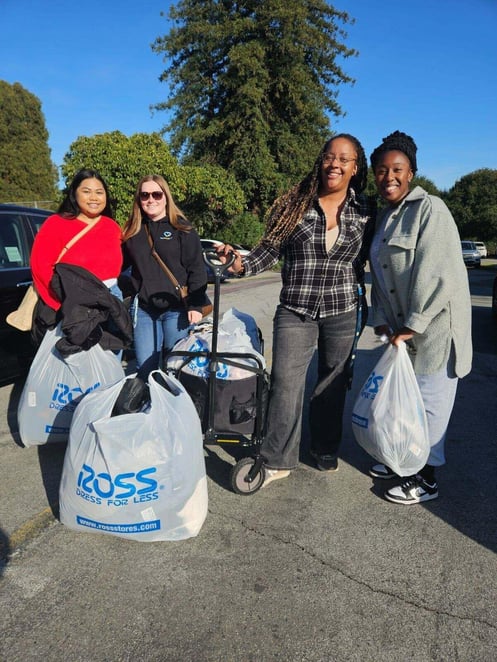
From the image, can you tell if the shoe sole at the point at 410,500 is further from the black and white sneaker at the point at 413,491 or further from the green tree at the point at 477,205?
the green tree at the point at 477,205

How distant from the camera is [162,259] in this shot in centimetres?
311

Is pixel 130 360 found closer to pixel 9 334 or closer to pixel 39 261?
pixel 9 334

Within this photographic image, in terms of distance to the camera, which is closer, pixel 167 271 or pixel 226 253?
pixel 226 253

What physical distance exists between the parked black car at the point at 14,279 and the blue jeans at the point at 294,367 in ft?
7.65

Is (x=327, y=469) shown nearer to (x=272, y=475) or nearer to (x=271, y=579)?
(x=272, y=475)

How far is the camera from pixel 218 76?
2481cm

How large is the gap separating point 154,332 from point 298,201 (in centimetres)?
124

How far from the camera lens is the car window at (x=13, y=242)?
4.12m

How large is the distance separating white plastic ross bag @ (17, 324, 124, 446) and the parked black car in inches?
41.4

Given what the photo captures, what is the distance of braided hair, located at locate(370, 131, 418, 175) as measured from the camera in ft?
8.51

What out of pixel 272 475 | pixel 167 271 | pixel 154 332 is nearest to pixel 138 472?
pixel 272 475

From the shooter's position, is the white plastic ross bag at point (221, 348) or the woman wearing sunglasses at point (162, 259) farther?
the woman wearing sunglasses at point (162, 259)

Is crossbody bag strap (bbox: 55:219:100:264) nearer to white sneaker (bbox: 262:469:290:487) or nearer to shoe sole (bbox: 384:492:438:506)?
white sneaker (bbox: 262:469:290:487)

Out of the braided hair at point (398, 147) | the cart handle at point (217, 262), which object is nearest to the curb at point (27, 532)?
the cart handle at point (217, 262)
